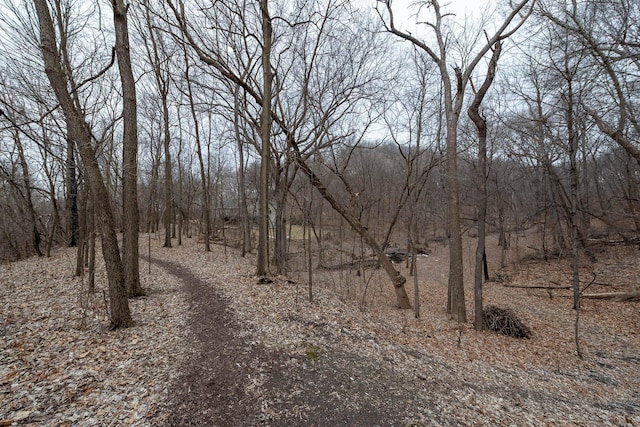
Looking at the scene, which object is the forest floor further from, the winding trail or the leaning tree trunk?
the leaning tree trunk

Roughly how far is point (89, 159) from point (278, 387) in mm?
5048

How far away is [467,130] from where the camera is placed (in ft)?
44.4

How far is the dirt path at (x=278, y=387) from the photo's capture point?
3.53m

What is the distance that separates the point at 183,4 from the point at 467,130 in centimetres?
1225

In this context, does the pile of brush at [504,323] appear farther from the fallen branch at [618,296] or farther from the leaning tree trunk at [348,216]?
the fallen branch at [618,296]

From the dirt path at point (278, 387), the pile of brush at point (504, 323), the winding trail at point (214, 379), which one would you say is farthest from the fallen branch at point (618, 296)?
the winding trail at point (214, 379)

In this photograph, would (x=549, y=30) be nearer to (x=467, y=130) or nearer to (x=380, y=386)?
(x=467, y=130)

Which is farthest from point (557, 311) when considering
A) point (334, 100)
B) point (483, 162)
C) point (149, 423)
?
point (149, 423)

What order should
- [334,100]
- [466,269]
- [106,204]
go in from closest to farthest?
[106,204]
[334,100]
[466,269]

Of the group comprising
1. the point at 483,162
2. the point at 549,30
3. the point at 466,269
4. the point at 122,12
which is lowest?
the point at 466,269

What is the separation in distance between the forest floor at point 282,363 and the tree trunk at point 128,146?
0.99 metres

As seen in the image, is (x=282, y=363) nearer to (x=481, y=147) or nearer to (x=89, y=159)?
(x=89, y=159)

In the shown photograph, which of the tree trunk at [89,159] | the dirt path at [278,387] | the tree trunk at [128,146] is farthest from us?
the tree trunk at [128,146]

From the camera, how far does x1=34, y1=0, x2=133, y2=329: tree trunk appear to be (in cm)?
497
